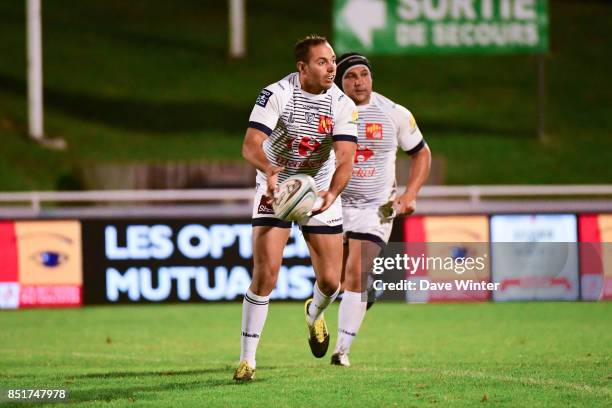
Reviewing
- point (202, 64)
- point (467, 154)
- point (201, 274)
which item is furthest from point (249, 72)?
point (201, 274)

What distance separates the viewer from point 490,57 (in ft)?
148

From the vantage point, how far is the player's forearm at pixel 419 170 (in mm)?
10273

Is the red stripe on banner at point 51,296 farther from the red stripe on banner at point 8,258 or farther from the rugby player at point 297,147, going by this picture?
the rugby player at point 297,147

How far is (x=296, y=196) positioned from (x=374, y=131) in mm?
2359

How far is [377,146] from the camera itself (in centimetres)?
1056

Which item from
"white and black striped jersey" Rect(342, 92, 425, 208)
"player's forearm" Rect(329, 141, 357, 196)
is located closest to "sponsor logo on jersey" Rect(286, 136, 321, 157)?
"player's forearm" Rect(329, 141, 357, 196)

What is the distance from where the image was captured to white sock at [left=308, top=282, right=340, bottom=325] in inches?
373

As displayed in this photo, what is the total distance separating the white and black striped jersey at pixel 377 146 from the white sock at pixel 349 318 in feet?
2.55

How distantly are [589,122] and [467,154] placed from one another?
5.85 m

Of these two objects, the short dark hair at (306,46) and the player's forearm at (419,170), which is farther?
the player's forearm at (419,170)

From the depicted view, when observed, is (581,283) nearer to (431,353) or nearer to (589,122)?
(431,353)

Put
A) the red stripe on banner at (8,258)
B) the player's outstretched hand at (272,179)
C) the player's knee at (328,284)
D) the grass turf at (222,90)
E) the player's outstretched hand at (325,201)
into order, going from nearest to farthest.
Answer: the player's outstretched hand at (272,179) < the player's outstretched hand at (325,201) < the player's knee at (328,284) < the red stripe on banner at (8,258) < the grass turf at (222,90)

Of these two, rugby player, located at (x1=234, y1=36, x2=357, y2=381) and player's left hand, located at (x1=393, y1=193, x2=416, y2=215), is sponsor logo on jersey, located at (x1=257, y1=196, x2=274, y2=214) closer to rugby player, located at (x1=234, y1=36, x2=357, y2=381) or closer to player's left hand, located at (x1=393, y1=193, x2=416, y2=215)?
rugby player, located at (x1=234, y1=36, x2=357, y2=381)

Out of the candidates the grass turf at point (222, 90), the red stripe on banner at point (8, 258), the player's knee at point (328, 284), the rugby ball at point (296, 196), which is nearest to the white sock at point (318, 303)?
A: the player's knee at point (328, 284)
